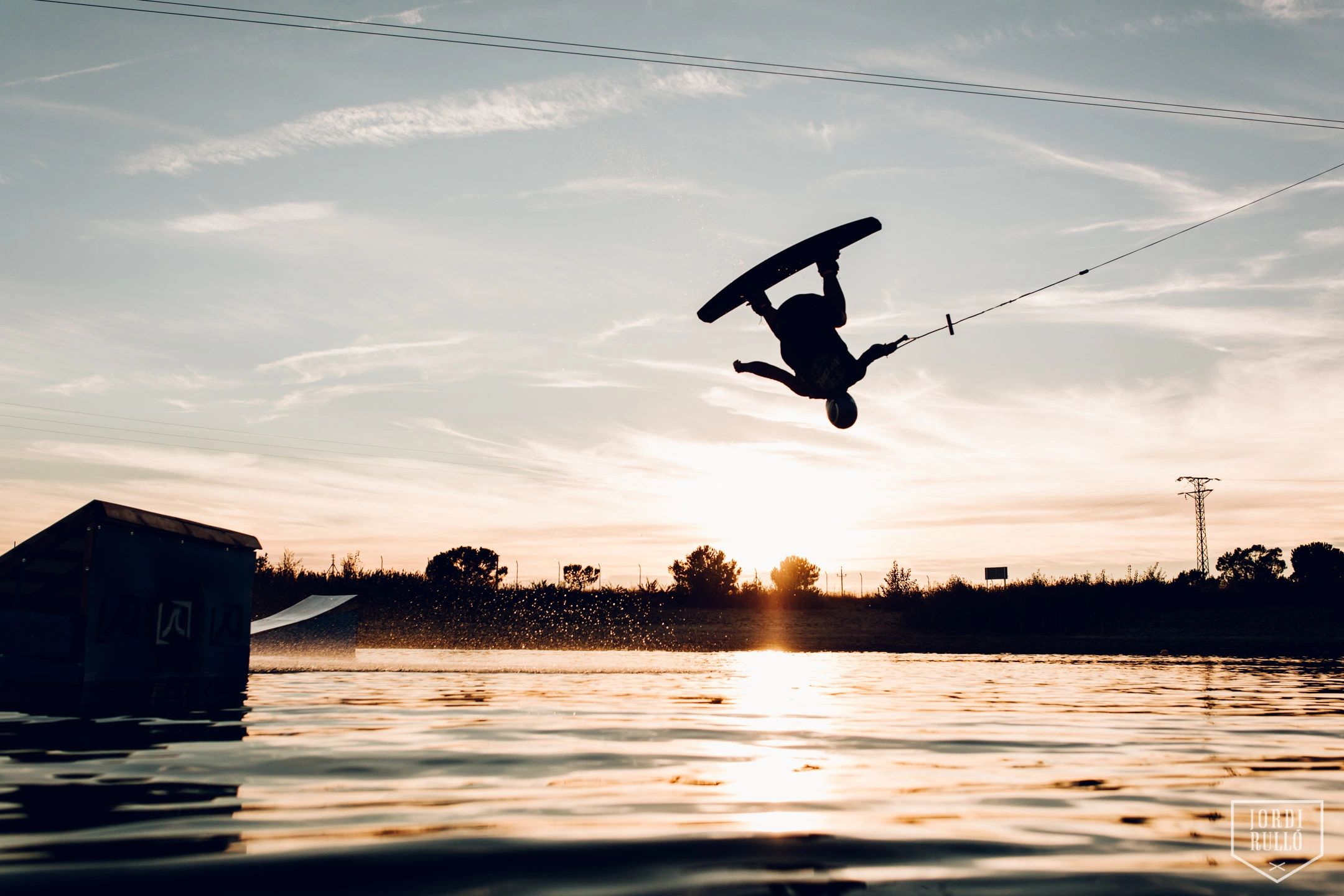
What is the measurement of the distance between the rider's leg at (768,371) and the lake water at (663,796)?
425 centimetres

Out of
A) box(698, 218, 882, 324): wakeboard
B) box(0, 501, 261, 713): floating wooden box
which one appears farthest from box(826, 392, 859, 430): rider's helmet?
box(0, 501, 261, 713): floating wooden box

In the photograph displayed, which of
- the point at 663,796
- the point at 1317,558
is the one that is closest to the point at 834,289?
the point at 663,796

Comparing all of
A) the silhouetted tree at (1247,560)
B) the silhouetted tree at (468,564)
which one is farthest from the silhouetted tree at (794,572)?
the silhouetted tree at (1247,560)

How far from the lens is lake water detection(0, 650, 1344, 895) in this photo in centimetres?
388

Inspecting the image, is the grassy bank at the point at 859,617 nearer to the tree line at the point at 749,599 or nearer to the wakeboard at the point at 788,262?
the tree line at the point at 749,599

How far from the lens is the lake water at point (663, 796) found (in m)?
3.88

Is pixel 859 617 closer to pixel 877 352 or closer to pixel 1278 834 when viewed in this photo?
pixel 877 352

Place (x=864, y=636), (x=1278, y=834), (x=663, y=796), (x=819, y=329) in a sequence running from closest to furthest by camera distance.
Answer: (x=1278, y=834) → (x=663, y=796) → (x=819, y=329) → (x=864, y=636)

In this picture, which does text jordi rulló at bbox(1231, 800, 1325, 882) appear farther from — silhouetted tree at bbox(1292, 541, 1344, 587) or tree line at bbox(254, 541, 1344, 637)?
silhouetted tree at bbox(1292, 541, 1344, 587)

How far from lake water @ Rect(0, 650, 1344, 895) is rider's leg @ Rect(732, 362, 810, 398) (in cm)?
425

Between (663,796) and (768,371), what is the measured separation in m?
8.37

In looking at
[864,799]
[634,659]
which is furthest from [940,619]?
[864,799]

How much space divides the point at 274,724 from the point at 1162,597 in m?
40.1

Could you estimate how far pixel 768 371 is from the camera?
524 inches
